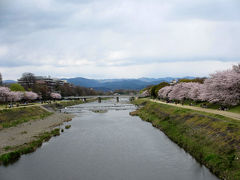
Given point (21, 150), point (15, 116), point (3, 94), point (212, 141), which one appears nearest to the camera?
point (212, 141)

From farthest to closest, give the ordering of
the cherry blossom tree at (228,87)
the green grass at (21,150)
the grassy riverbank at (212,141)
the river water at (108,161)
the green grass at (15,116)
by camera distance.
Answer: the green grass at (15,116) < the cherry blossom tree at (228,87) < the green grass at (21,150) < the river water at (108,161) < the grassy riverbank at (212,141)

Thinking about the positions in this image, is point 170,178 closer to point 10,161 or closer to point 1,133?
point 10,161

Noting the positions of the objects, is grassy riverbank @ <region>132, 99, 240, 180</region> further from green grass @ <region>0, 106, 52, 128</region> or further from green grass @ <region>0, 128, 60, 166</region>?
green grass @ <region>0, 106, 52, 128</region>

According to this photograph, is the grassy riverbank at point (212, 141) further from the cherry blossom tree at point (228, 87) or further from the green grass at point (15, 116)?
the green grass at point (15, 116)

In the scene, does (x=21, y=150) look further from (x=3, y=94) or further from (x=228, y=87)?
A: (x=3, y=94)

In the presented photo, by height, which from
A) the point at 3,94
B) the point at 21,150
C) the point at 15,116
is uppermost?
the point at 3,94

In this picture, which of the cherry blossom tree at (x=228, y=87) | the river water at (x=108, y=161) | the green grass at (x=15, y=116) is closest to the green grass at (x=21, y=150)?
the river water at (x=108, y=161)

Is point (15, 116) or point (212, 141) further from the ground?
point (212, 141)

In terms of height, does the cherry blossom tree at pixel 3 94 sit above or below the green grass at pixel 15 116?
above

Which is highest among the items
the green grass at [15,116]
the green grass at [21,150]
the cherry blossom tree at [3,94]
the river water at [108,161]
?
the cherry blossom tree at [3,94]

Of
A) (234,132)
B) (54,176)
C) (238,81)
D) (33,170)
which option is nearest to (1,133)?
(33,170)

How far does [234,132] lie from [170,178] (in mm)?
8747

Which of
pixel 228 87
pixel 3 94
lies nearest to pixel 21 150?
pixel 228 87

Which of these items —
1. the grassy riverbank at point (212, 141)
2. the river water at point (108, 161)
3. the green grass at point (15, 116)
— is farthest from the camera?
the green grass at point (15, 116)
